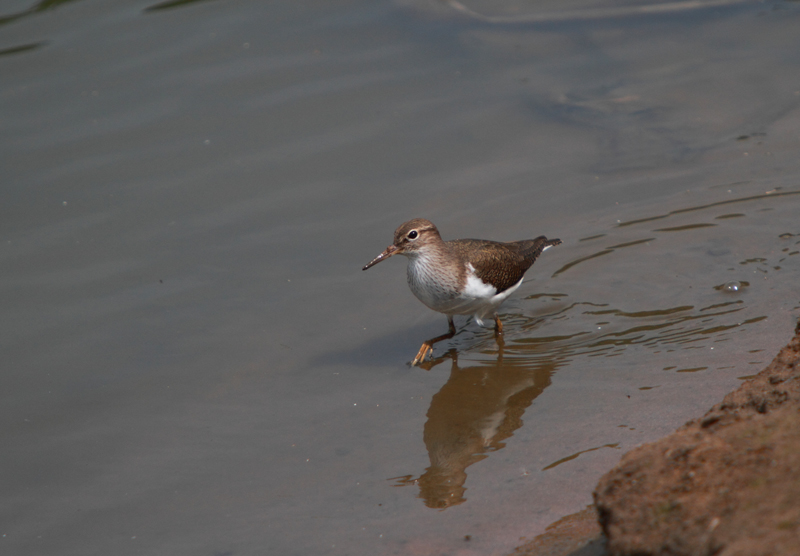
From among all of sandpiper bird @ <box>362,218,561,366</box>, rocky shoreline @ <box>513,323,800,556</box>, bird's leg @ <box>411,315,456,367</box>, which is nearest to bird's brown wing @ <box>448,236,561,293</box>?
sandpiper bird @ <box>362,218,561,366</box>

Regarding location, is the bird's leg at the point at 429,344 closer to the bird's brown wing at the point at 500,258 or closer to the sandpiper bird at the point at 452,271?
the sandpiper bird at the point at 452,271

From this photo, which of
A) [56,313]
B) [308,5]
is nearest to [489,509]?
[56,313]

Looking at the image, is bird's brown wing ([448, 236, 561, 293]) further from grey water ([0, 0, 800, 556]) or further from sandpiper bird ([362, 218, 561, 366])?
grey water ([0, 0, 800, 556])

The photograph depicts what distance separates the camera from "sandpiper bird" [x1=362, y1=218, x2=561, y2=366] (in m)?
6.35

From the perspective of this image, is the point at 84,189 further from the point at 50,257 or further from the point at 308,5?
the point at 308,5

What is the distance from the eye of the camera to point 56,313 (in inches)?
292

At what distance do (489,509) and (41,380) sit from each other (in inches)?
169

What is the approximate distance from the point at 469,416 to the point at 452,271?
1317 mm

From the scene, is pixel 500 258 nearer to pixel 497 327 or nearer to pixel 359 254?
pixel 497 327

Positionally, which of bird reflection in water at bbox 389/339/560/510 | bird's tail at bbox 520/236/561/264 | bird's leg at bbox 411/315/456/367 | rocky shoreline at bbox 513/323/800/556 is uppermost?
rocky shoreline at bbox 513/323/800/556

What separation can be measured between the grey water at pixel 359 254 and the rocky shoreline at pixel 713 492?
1.37 metres

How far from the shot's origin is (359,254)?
8.04m

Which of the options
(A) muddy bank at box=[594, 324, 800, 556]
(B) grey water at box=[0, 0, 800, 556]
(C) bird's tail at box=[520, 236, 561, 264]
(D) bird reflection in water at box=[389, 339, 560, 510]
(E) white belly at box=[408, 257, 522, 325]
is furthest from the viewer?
(C) bird's tail at box=[520, 236, 561, 264]

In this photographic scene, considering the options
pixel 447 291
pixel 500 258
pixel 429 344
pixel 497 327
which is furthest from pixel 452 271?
pixel 497 327
